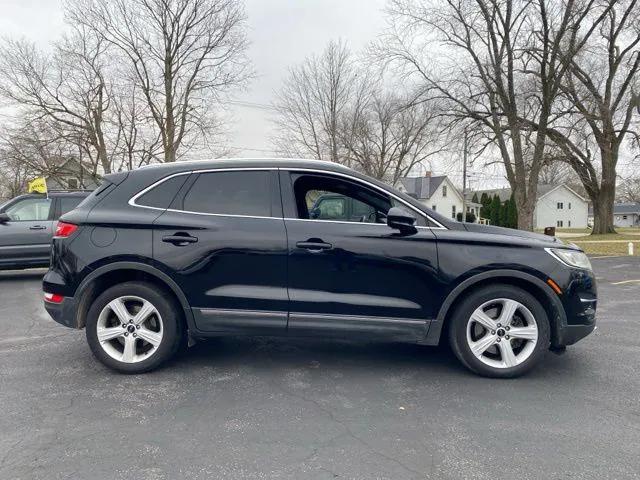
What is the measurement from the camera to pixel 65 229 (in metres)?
3.66

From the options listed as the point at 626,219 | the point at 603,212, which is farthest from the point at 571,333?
the point at 626,219

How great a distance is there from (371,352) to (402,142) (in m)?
31.3

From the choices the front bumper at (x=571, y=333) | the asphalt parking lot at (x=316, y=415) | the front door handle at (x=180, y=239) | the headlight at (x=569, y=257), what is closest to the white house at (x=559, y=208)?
the headlight at (x=569, y=257)

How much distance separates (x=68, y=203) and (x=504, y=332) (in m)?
8.88

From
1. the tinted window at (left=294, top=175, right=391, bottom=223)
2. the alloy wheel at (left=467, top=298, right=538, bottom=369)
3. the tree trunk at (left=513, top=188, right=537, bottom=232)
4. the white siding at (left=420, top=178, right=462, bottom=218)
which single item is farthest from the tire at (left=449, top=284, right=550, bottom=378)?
the white siding at (left=420, top=178, right=462, bottom=218)

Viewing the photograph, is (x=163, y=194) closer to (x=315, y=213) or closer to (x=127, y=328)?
(x=127, y=328)

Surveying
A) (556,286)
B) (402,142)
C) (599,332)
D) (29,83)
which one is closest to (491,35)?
(402,142)

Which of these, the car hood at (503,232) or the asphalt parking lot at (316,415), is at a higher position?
the car hood at (503,232)

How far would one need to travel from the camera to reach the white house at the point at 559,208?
2355 inches

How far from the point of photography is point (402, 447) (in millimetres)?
2549

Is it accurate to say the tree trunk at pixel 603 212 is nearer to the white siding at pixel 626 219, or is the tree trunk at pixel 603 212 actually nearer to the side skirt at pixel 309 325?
the side skirt at pixel 309 325

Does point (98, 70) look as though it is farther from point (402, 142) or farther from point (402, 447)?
point (402, 447)

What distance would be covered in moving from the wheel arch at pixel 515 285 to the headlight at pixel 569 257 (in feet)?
0.90

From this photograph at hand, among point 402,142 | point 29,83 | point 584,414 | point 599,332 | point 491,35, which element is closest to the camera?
point 584,414
